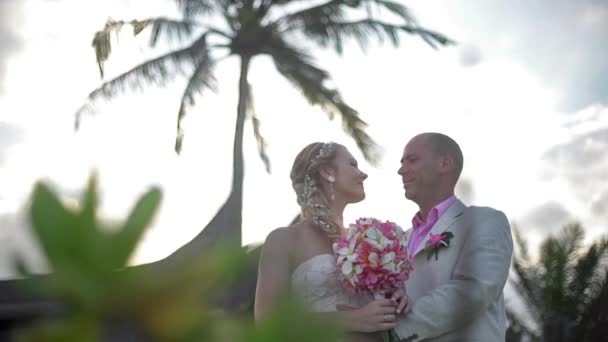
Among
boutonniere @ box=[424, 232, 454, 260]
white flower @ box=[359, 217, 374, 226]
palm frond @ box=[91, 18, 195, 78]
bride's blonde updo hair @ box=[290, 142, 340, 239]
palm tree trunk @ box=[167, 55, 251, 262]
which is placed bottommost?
boutonniere @ box=[424, 232, 454, 260]

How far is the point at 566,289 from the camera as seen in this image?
40.4ft

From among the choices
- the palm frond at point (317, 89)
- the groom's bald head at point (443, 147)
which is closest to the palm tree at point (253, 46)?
the palm frond at point (317, 89)

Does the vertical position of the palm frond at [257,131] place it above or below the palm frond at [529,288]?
above

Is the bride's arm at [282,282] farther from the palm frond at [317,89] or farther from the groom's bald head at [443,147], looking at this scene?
the palm frond at [317,89]

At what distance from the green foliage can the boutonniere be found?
2.60 meters

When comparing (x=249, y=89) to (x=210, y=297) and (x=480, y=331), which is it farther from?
(x=210, y=297)

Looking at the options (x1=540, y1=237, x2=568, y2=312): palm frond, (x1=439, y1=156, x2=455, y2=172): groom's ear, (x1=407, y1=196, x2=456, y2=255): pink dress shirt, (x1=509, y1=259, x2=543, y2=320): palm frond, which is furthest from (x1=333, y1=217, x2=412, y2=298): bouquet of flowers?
(x1=509, y1=259, x2=543, y2=320): palm frond

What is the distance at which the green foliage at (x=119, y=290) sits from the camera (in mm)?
131

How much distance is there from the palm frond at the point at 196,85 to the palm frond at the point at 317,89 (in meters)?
1.27

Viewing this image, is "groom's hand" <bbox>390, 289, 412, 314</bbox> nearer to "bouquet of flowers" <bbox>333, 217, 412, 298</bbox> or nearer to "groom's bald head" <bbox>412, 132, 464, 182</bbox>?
"bouquet of flowers" <bbox>333, 217, 412, 298</bbox>

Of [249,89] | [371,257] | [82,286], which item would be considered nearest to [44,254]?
[82,286]

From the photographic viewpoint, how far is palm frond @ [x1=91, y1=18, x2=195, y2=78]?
13992 mm

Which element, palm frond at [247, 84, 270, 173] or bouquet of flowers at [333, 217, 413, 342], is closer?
bouquet of flowers at [333, 217, 413, 342]

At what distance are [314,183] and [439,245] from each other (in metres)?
0.62
